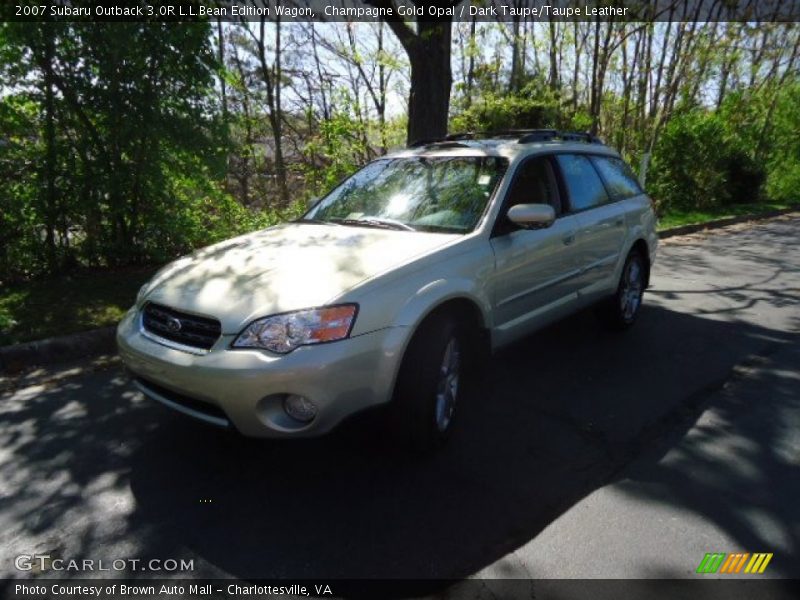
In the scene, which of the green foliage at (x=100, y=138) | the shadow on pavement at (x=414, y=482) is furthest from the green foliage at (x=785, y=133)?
the green foliage at (x=100, y=138)

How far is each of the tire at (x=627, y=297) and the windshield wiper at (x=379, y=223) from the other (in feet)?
7.73

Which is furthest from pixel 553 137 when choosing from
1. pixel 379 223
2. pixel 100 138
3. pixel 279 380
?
pixel 100 138

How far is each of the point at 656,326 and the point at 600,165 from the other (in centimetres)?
167

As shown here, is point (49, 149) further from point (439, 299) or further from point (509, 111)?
point (509, 111)

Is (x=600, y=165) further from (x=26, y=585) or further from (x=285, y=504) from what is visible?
(x=26, y=585)

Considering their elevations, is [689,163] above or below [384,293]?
above

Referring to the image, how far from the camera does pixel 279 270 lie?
9.57 ft

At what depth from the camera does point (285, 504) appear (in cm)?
259

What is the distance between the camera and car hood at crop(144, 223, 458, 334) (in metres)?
2.63

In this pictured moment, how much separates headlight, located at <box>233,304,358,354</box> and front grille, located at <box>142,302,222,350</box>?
190mm

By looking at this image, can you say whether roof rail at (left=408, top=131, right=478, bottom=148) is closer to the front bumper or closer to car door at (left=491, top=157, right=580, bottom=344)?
car door at (left=491, top=157, right=580, bottom=344)

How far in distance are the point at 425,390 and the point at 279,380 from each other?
2.45 ft

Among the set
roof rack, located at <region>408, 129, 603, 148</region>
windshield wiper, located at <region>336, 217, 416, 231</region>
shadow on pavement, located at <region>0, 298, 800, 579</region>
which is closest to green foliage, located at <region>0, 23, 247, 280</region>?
shadow on pavement, located at <region>0, 298, 800, 579</region>

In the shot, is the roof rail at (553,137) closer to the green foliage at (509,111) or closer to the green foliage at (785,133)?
the green foliage at (509,111)
